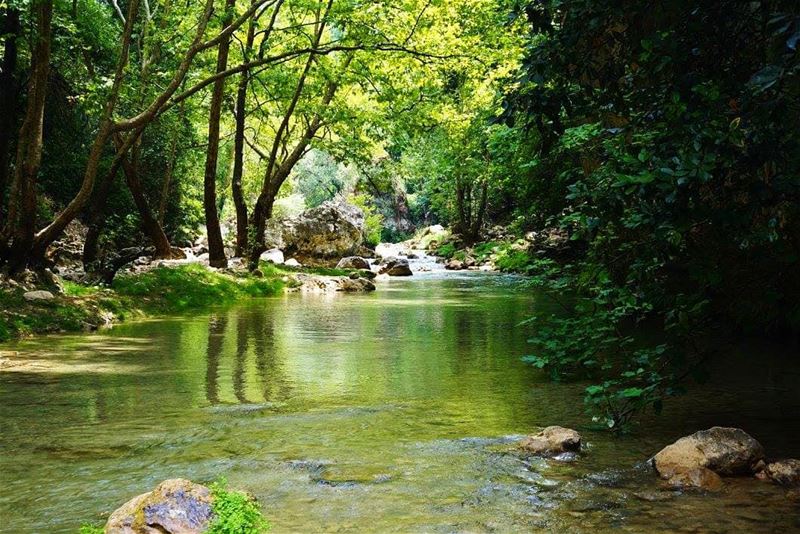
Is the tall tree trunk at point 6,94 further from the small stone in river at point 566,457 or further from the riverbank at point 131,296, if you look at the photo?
the small stone in river at point 566,457

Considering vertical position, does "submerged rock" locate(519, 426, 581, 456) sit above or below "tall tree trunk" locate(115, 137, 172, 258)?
below

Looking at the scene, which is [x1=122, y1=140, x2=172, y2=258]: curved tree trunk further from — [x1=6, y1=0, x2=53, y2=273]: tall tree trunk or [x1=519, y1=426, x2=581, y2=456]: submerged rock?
[x1=519, y1=426, x2=581, y2=456]: submerged rock

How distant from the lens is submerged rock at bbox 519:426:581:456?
5.15 metres

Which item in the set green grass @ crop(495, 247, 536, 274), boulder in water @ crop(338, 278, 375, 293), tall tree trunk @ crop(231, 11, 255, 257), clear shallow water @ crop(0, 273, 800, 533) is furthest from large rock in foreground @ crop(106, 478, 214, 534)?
boulder in water @ crop(338, 278, 375, 293)

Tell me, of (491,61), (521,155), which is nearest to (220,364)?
(491,61)

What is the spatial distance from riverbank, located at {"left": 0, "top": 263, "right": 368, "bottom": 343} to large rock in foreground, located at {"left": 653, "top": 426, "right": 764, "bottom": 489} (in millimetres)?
9711

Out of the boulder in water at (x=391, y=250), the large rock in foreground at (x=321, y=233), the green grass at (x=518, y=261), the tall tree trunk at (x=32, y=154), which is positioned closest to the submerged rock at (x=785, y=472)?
the green grass at (x=518, y=261)

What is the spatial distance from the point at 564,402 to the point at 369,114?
16.2 m

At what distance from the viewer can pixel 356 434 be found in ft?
19.0

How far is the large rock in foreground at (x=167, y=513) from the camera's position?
3.42 m

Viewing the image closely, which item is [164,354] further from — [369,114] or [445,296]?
[369,114]

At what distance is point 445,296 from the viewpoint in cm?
2033

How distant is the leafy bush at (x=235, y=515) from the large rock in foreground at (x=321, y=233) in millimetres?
31476

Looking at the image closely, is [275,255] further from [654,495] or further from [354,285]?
[654,495]
